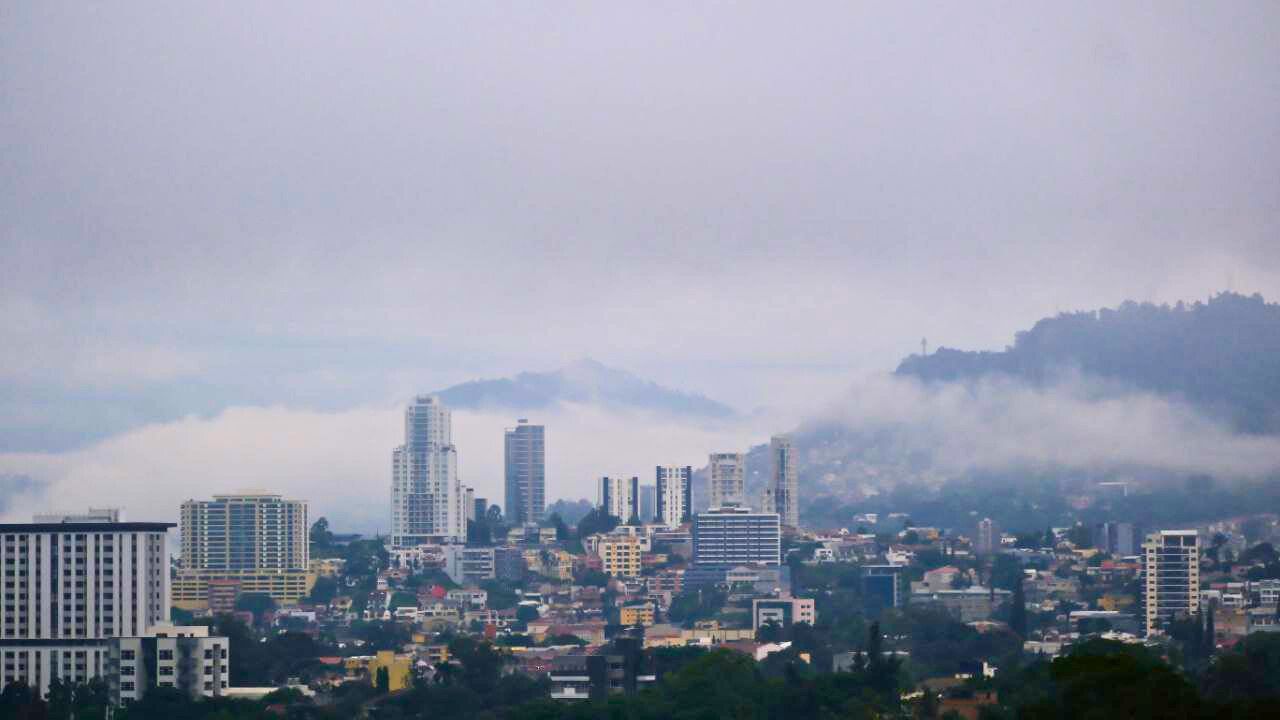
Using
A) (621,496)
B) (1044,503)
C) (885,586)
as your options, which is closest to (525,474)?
(621,496)

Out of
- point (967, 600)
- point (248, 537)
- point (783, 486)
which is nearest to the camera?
point (967, 600)

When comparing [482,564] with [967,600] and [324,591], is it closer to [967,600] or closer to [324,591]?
[324,591]

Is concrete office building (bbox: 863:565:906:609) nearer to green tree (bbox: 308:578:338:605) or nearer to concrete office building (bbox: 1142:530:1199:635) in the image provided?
concrete office building (bbox: 1142:530:1199:635)

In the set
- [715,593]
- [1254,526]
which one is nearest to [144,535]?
[715,593]

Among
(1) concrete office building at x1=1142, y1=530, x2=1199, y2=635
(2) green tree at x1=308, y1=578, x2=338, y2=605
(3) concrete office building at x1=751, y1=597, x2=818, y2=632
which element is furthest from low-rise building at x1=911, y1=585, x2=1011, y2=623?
(2) green tree at x1=308, y1=578, x2=338, y2=605

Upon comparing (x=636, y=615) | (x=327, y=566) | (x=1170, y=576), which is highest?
(x=327, y=566)

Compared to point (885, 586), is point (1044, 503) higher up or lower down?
higher up

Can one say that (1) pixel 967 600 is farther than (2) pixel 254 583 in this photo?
A: No
